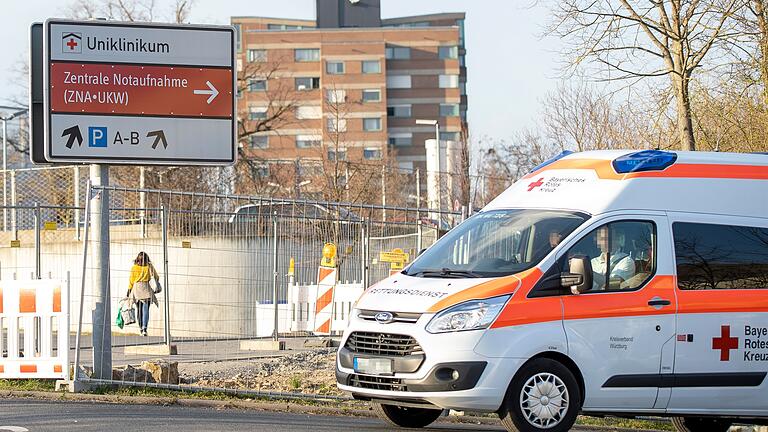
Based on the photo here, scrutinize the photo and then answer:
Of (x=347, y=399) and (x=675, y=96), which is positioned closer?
(x=347, y=399)

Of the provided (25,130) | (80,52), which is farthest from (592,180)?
(25,130)

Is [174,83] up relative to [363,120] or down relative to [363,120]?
down

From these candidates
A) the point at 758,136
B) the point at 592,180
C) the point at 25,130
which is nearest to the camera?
the point at 592,180

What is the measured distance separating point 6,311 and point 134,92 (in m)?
2.76

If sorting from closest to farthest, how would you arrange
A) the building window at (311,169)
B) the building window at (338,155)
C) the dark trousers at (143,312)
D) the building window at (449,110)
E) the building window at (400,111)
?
the dark trousers at (143,312), the building window at (311,169), the building window at (338,155), the building window at (400,111), the building window at (449,110)

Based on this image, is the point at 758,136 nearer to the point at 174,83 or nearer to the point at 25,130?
the point at 174,83

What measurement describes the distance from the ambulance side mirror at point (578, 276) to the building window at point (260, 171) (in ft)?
109

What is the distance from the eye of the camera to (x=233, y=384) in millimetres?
14109

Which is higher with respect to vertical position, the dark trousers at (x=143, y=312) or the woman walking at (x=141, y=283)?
the woman walking at (x=141, y=283)

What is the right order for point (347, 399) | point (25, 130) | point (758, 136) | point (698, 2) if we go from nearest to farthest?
1. point (347, 399)
2. point (698, 2)
3. point (758, 136)
4. point (25, 130)

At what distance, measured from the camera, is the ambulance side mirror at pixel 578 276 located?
385 inches

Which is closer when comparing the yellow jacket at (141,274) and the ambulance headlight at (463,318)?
the ambulance headlight at (463,318)

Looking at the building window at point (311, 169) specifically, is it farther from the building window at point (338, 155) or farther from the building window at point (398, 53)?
the building window at point (398, 53)

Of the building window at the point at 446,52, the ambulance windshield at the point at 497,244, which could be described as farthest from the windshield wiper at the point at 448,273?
the building window at the point at 446,52
